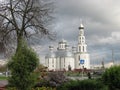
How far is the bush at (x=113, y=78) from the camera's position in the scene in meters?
21.4

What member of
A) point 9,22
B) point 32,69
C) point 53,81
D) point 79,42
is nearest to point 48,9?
point 9,22

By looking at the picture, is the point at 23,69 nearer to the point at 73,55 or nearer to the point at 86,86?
the point at 86,86

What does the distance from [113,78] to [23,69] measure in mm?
6014

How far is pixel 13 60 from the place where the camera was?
18.7 m

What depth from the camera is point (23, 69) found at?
1844 centimetres

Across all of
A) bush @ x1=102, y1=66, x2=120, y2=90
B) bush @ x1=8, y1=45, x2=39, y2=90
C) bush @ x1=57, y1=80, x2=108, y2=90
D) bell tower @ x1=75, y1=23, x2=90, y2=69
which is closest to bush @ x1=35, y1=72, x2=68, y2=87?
bush @ x1=102, y1=66, x2=120, y2=90

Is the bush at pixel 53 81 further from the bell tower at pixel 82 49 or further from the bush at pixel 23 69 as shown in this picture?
the bell tower at pixel 82 49

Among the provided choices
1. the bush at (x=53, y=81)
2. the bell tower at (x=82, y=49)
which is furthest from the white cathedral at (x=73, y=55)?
the bush at (x=53, y=81)

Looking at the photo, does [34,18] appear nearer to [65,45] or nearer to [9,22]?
[9,22]

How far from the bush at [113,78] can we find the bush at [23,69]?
506cm

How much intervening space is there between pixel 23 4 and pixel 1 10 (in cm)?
212

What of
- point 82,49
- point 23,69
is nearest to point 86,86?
point 23,69

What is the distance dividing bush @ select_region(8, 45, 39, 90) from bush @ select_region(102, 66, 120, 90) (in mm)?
5055

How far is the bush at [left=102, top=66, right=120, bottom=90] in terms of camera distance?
70.1 feet
